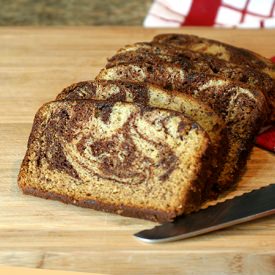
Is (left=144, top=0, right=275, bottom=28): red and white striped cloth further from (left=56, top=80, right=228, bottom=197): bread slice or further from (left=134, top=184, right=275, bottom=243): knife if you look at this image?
(left=134, top=184, right=275, bottom=243): knife

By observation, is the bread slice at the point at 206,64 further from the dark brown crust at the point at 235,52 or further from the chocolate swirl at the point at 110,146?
the chocolate swirl at the point at 110,146

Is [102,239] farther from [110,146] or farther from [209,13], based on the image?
[209,13]

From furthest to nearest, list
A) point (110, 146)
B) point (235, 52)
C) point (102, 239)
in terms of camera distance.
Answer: point (235, 52) → point (110, 146) → point (102, 239)

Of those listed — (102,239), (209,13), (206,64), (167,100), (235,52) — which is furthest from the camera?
(209,13)

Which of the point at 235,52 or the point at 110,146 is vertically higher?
the point at 235,52

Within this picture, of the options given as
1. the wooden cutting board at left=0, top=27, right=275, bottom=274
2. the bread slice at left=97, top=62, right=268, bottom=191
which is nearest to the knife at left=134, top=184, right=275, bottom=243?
the wooden cutting board at left=0, top=27, right=275, bottom=274

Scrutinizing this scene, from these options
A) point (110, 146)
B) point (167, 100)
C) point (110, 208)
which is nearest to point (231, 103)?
point (167, 100)
